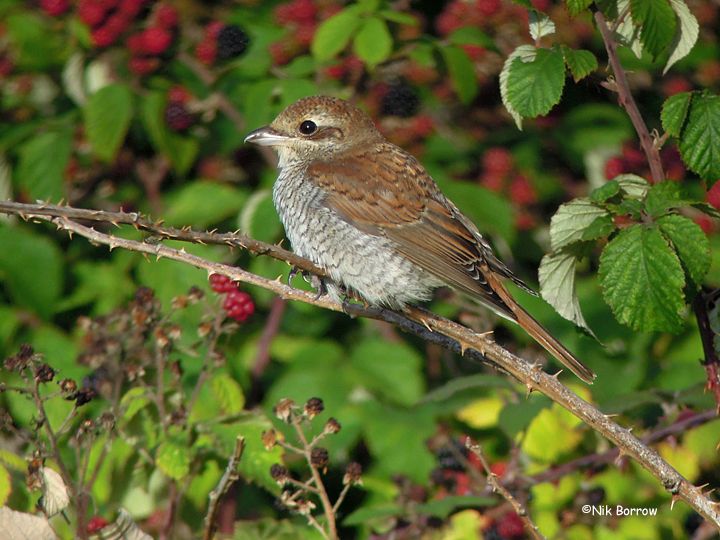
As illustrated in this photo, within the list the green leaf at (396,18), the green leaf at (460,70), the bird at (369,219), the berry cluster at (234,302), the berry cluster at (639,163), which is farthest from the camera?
the berry cluster at (639,163)

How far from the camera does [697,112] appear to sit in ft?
8.20

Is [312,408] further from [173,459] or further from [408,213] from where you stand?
[408,213]

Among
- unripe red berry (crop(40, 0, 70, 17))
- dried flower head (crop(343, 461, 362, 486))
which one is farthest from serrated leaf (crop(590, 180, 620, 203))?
unripe red berry (crop(40, 0, 70, 17))

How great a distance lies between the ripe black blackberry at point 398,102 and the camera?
4.43 meters

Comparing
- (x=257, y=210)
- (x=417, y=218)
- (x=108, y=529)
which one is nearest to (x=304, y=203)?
(x=417, y=218)

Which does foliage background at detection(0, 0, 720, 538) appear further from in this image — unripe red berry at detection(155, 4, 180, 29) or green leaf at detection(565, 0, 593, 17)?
green leaf at detection(565, 0, 593, 17)

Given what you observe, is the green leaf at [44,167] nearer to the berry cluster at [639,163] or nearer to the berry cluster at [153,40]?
the berry cluster at [153,40]

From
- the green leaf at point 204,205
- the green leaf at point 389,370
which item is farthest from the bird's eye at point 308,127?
the green leaf at point 389,370

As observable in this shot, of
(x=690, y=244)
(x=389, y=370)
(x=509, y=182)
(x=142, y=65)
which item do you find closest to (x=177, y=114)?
(x=142, y=65)

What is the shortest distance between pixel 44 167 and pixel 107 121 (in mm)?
357

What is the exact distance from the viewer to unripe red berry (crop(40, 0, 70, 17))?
471 centimetres

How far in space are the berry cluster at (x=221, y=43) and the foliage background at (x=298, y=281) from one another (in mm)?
35

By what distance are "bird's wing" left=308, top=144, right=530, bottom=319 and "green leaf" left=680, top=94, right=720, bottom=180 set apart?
82 cm

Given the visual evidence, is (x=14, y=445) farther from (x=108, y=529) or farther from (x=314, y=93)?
(x=314, y=93)
